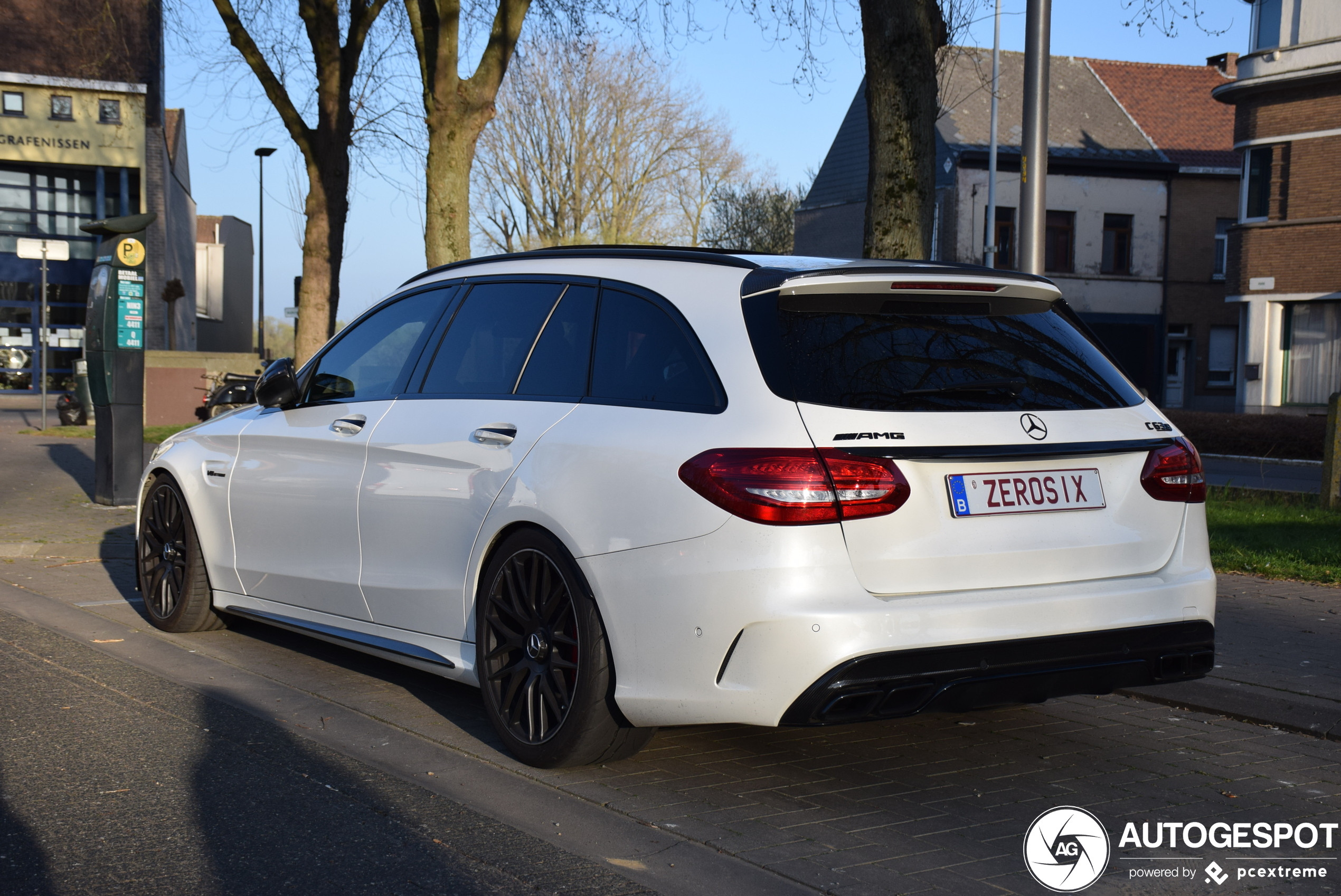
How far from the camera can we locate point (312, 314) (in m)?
17.7

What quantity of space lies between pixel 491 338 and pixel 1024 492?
2111mm

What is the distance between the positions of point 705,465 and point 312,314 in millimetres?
14696

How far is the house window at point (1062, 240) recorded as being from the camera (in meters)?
40.3

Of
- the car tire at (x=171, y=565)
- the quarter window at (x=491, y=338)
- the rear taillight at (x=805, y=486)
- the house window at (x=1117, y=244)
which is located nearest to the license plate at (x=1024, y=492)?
the rear taillight at (x=805, y=486)

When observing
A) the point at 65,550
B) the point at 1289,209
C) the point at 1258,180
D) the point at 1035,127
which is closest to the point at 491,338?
the point at 1035,127

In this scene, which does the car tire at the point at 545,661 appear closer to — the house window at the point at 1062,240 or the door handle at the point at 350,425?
the door handle at the point at 350,425

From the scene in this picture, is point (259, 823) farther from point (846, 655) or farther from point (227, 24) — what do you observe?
point (227, 24)

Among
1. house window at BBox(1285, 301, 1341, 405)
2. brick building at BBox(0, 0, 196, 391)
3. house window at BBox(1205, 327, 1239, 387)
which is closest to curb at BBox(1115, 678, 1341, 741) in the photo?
house window at BBox(1285, 301, 1341, 405)

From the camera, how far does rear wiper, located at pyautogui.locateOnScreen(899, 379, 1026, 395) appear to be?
13.2 feet

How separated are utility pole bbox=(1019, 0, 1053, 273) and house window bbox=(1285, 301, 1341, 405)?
24.6 metres

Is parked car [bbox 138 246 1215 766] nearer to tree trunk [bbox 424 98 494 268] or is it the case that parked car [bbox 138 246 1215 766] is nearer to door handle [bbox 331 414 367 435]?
door handle [bbox 331 414 367 435]

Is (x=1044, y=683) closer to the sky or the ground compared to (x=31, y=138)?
closer to the ground

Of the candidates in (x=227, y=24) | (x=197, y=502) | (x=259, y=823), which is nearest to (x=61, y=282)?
(x=227, y=24)

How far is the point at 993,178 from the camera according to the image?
37.2 meters
